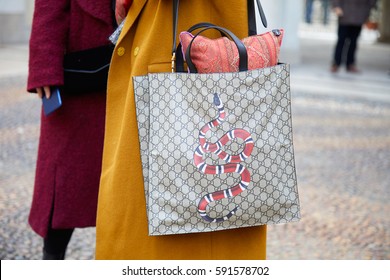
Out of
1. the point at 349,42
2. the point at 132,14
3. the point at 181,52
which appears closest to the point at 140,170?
the point at 181,52

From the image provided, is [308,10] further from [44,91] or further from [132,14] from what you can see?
[132,14]

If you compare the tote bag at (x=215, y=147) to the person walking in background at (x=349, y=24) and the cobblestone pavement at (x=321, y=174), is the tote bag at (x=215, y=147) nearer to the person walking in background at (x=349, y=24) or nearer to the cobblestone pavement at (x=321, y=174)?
the cobblestone pavement at (x=321, y=174)

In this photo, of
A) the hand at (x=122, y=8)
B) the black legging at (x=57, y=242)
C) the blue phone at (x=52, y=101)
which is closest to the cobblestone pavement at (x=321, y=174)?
the black legging at (x=57, y=242)

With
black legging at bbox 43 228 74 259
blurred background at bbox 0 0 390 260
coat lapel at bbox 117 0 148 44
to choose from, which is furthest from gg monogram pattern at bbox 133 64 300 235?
blurred background at bbox 0 0 390 260

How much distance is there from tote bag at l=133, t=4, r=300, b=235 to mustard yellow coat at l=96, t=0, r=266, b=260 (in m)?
0.12

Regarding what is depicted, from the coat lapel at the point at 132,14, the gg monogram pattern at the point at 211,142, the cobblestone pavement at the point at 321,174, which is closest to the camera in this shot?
the gg monogram pattern at the point at 211,142

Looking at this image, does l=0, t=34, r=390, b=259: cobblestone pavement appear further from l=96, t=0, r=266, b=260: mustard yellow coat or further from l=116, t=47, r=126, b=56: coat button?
l=116, t=47, r=126, b=56: coat button

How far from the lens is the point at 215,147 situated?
216cm

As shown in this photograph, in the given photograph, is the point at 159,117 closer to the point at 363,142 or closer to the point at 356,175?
the point at 356,175

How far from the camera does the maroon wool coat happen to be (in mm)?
2816

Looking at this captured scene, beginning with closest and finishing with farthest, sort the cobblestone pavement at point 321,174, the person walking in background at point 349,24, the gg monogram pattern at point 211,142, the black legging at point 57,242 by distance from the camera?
the gg monogram pattern at point 211,142 → the black legging at point 57,242 → the cobblestone pavement at point 321,174 → the person walking in background at point 349,24

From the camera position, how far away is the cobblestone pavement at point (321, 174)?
424cm

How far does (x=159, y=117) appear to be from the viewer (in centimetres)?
216
